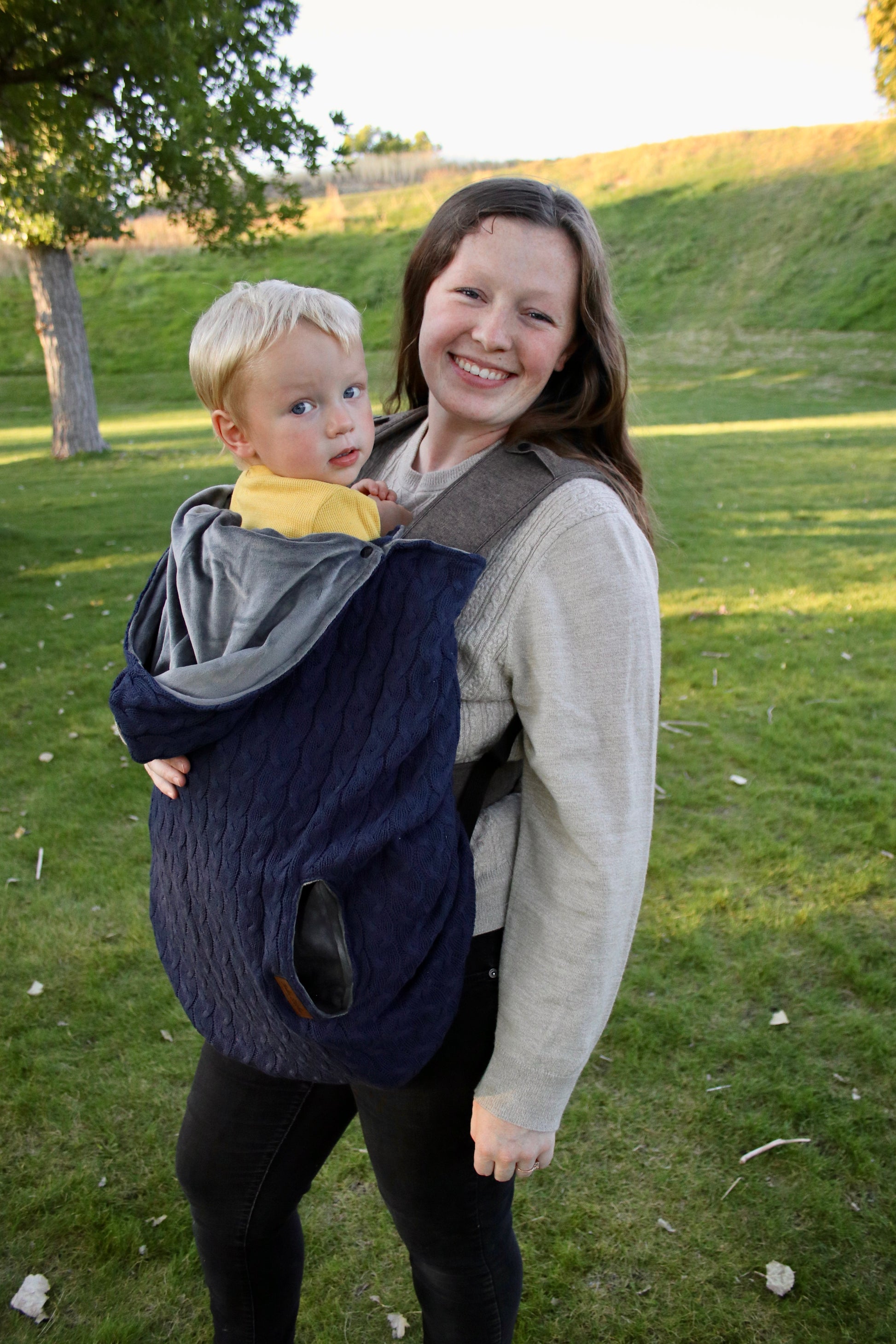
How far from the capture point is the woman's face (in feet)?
5.37

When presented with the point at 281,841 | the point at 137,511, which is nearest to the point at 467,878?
the point at 281,841

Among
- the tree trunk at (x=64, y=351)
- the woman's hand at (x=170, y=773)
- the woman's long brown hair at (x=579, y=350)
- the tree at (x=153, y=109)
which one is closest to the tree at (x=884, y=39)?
the tree at (x=153, y=109)

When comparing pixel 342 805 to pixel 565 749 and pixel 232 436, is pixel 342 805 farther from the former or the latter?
pixel 232 436

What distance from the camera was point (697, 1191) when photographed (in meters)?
2.87

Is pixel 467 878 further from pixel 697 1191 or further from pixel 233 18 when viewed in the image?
pixel 233 18

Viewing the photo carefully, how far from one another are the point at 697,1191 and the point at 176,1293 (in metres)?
1.57

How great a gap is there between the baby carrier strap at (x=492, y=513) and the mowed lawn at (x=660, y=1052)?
0.48 m

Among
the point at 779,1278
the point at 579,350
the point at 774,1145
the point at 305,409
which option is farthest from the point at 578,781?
the point at 774,1145

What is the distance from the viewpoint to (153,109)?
27.1 ft

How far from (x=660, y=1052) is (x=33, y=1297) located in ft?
7.05

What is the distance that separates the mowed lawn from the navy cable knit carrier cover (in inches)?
33.8

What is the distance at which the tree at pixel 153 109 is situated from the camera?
23.3ft

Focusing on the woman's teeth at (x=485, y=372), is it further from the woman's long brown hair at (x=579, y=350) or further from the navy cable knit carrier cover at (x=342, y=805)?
the navy cable knit carrier cover at (x=342, y=805)

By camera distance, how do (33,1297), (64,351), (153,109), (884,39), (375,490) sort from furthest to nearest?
(64,351) → (884,39) → (153,109) → (33,1297) → (375,490)
